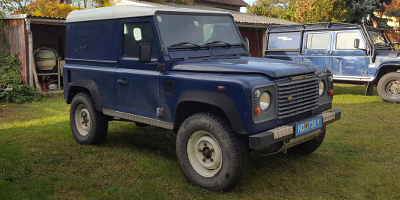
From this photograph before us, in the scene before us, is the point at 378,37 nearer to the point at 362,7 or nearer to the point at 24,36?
the point at 24,36

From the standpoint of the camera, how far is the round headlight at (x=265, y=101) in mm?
3904


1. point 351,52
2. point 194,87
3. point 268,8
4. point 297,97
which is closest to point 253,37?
point 351,52

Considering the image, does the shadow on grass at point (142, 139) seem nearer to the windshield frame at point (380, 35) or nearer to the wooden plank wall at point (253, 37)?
the windshield frame at point (380, 35)

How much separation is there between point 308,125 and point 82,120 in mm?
3748

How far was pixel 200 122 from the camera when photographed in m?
4.11

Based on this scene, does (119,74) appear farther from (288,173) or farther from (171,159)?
(288,173)

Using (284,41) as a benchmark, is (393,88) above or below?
below

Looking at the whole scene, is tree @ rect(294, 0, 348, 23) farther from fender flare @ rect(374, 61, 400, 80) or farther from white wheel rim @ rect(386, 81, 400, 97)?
white wheel rim @ rect(386, 81, 400, 97)

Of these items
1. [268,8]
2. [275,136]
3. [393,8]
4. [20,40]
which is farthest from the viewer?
[268,8]

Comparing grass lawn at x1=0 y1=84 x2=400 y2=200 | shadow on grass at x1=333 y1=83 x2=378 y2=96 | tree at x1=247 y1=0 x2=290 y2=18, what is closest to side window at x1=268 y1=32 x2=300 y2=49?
shadow on grass at x1=333 y1=83 x2=378 y2=96

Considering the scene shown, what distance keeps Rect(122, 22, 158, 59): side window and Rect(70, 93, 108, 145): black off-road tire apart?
3.91 ft

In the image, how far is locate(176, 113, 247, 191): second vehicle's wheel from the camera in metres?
3.93

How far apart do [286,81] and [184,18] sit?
69.4 inches

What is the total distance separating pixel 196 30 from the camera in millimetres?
5113
